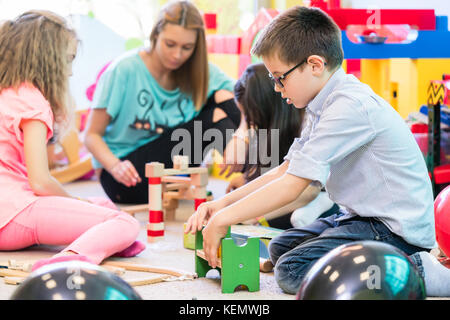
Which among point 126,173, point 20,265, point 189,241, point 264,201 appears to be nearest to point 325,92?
point 264,201

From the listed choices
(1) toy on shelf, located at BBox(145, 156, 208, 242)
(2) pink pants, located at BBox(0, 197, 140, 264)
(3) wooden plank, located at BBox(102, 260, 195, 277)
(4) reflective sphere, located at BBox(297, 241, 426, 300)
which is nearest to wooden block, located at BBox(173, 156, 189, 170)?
(1) toy on shelf, located at BBox(145, 156, 208, 242)

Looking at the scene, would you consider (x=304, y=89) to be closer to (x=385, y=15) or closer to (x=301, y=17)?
(x=301, y=17)

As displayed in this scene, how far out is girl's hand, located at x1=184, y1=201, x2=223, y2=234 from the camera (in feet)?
4.24

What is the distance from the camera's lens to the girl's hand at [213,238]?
48.2 inches

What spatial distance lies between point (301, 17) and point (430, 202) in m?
0.41

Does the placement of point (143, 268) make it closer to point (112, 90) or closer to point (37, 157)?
point (37, 157)

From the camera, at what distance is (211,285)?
1315 millimetres

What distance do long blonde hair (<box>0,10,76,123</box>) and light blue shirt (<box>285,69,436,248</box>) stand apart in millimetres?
701

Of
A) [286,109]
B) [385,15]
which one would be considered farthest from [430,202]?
[385,15]

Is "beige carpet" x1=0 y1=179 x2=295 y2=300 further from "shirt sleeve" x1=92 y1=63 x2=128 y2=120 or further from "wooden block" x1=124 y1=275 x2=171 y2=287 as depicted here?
"shirt sleeve" x1=92 y1=63 x2=128 y2=120

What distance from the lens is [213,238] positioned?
4.07 ft

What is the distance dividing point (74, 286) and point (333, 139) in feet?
1.75
